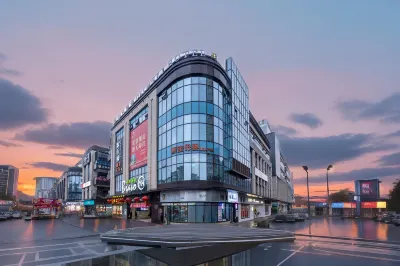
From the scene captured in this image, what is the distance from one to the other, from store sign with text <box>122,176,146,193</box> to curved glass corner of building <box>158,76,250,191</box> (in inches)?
302

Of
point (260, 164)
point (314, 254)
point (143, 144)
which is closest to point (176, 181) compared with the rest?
point (143, 144)

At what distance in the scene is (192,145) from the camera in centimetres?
5428

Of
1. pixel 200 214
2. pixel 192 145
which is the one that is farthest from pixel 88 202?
pixel 192 145

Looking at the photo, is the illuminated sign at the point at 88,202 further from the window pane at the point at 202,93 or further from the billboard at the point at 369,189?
the billboard at the point at 369,189

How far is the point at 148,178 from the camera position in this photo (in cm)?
6412

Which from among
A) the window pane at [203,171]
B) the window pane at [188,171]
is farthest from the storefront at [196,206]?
the window pane at [203,171]

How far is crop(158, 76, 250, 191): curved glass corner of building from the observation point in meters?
54.3

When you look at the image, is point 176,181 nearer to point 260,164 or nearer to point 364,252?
point 364,252

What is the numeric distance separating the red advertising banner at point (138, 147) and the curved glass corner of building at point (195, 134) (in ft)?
33.1

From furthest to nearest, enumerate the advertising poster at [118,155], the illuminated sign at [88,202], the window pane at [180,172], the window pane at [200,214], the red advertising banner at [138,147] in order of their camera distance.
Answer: the illuminated sign at [88,202]
the advertising poster at [118,155]
the red advertising banner at [138,147]
the window pane at [180,172]
the window pane at [200,214]

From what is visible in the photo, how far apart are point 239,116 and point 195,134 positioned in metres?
18.7

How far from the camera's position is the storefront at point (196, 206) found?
173ft

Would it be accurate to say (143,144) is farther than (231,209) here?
Yes

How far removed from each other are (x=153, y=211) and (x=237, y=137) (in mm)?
22595
